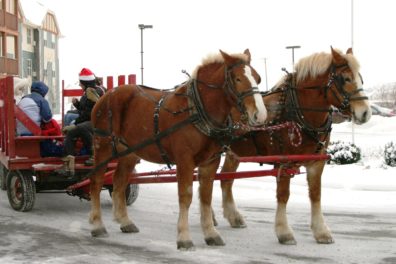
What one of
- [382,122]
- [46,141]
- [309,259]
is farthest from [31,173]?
[382,122]

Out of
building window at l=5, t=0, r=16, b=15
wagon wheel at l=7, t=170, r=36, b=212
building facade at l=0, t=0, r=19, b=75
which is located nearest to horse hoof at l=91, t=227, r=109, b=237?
wagon wheel at l=7, t=170, r=36, b=212

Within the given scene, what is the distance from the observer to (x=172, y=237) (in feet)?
26.3

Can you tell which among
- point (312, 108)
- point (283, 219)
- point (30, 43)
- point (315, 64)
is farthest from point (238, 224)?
point (30, 43)

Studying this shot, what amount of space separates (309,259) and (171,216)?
340 centimetres

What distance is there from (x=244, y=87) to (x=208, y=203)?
1.60 metres

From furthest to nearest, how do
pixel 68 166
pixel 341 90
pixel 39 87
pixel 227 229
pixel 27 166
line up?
pixel 39 87 → pixel 27 166 → pixel 68 166 → pixel 227 229 → pixel 341 90

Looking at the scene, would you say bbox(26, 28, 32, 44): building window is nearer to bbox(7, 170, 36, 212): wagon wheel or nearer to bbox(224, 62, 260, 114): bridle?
bbox(7, 170, 36, 212): wagon wheel

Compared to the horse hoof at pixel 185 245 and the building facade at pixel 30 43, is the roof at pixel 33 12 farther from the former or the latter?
the horse hoof at pixel 185 245

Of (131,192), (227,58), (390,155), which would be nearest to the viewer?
(227,58)

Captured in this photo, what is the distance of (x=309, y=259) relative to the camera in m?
6.71

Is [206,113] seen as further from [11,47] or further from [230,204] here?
[11,47]

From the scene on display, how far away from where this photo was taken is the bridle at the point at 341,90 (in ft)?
23.1

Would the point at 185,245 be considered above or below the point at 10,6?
below

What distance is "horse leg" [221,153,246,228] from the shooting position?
28.7 feet
